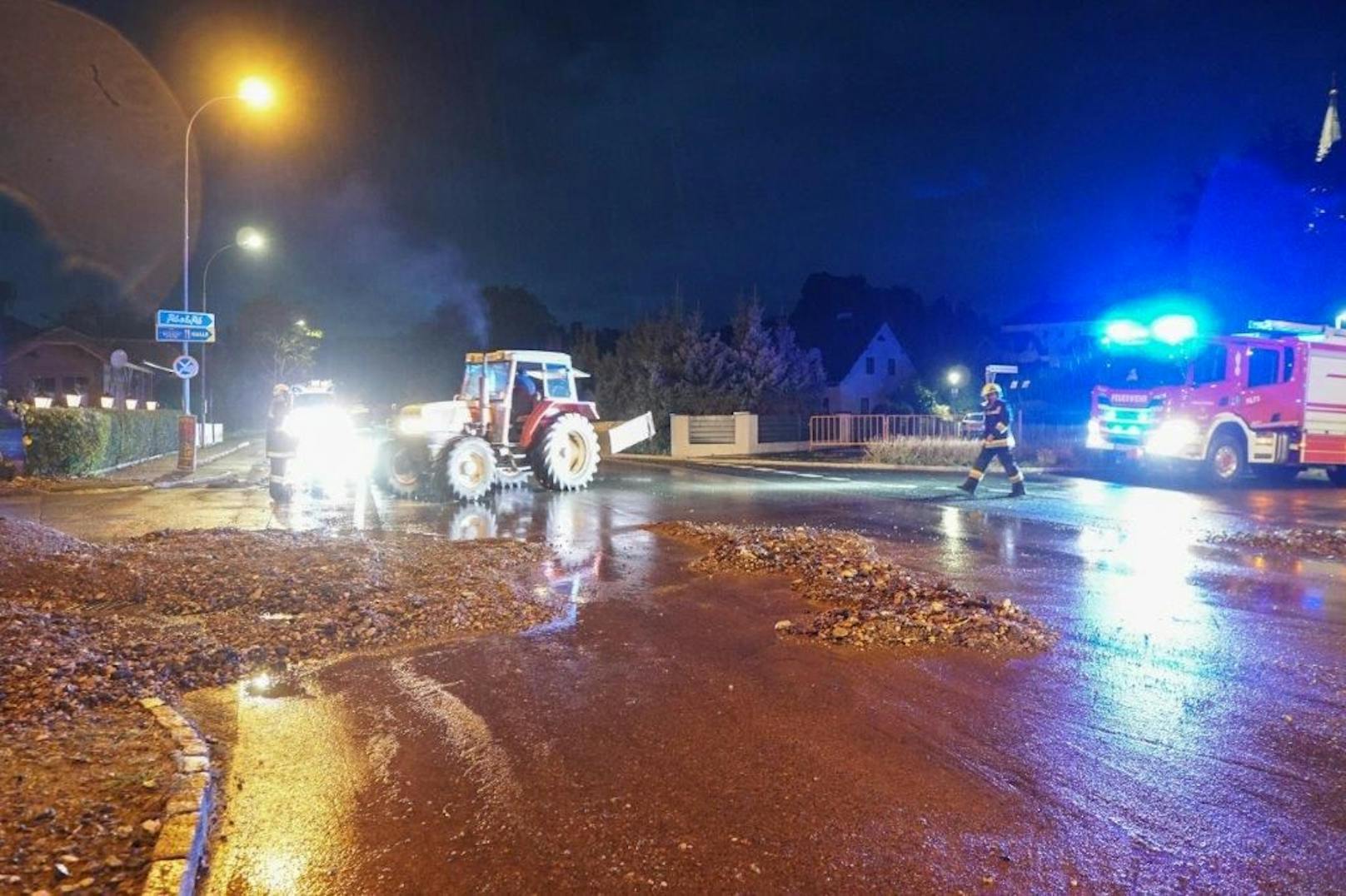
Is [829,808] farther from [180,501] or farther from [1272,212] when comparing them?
[1272,212]

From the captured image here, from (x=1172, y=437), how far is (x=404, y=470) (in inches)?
631

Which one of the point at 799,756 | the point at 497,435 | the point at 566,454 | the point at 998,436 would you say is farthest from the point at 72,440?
the point at 799,756

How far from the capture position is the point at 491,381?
17391mm

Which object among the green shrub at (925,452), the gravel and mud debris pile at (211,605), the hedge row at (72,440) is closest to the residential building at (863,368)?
the green shrub at (925,452)

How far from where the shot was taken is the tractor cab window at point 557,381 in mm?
17844

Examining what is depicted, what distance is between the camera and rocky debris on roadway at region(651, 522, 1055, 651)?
685 centimetres

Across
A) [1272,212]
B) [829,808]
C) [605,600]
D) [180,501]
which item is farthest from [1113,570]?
[1272,212]

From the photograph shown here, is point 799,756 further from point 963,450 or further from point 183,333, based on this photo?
point 963,450

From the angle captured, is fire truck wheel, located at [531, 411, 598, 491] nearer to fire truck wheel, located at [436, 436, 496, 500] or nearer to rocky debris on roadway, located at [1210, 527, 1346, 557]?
A: fire truck wheel, located at [436, 436, 496, 500]

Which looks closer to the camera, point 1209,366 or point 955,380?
point 1209,366

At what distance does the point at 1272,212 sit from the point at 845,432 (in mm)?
15772

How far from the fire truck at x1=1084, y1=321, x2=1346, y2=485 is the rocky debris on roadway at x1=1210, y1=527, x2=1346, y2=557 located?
797 cm

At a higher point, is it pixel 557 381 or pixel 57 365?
pixel 57 365

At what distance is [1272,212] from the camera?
98.6ft
